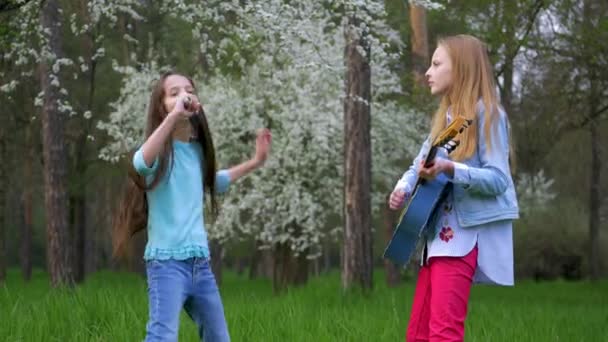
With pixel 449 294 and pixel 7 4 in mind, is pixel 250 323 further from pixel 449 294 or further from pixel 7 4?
pixel 7 4

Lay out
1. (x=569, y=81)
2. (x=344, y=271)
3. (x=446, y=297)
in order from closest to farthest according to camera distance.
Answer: (x=446, y=297) → (x=344, y=271) → (x=569, y=81)

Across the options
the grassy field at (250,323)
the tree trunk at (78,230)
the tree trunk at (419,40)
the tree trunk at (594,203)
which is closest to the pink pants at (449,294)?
the grassy field at (250,323)

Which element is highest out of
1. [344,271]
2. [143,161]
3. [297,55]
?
[297,55]

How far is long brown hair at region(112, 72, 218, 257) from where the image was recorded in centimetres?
424

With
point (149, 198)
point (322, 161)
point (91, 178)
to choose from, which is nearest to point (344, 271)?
point (322, 161)

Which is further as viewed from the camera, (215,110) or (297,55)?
(215,110)

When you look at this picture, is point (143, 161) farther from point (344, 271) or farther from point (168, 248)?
point (344, 271)

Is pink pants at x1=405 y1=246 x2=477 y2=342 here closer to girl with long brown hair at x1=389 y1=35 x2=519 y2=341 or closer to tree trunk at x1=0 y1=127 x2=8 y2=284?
girl with long brown hair at x1=389 y1=35 x2=519 y2=341

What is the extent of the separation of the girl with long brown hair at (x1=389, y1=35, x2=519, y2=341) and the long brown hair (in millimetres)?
969

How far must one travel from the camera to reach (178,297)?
410 centimetres

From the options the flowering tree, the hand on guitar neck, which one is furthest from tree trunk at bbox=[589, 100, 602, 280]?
the hand on guitar neck

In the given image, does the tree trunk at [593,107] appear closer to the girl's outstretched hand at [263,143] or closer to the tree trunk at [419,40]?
the tree trunk at [419,40]

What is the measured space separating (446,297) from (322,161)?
57.4 feet

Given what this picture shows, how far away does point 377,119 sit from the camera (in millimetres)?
21719
